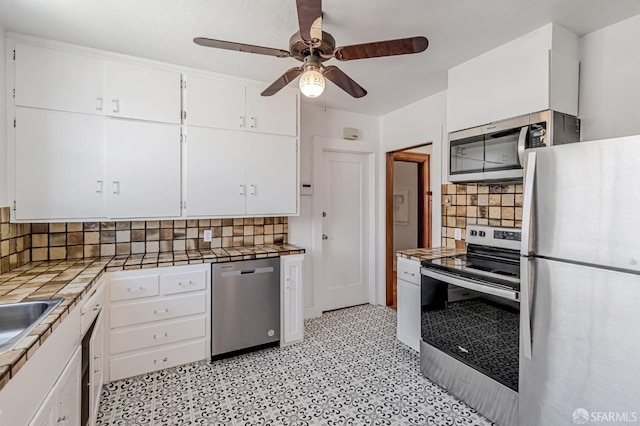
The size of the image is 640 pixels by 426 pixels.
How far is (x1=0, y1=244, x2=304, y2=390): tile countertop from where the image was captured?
105cm

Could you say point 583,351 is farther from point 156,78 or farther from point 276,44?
point 156,78

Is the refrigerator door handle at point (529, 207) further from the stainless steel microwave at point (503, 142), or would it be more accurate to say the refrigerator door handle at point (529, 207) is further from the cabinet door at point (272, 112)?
the cabinet door at point (272, 112)

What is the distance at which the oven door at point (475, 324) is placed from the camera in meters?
1.82

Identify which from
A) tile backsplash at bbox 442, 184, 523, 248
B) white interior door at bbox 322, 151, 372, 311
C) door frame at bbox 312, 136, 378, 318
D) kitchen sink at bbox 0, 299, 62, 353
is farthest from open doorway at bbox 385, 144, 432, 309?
kitchen sink at bbox 0, 299, 62, 353

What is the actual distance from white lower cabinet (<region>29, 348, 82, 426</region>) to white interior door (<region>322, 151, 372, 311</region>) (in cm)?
263

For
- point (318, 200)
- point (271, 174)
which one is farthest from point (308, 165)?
point (271, 174)

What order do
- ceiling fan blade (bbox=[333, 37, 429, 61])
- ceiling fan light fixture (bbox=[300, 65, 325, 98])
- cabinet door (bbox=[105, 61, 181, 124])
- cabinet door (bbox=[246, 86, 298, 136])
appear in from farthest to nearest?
cabinet door (bbox=[246, 86, 298, 136]) < cabinet door (bbox=[105, 61, 181, 124]) < ceiling fan light fixture (bbox=[300, 65, 325, 98]) < ceiling fan blade (bbox=[333, 37, 429, 61])

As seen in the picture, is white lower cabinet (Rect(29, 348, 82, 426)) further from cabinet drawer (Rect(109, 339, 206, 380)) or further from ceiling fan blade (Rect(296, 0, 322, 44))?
ceiling fan blade (Rect(296, 0, 322, 44))

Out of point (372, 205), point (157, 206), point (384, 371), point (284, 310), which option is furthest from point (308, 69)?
point (372, 205)

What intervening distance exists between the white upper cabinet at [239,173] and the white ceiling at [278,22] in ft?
2.22

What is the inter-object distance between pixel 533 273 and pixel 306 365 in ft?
6.13

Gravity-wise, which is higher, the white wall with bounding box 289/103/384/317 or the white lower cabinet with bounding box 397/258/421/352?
the white wall with bounding box 289/103/384/317

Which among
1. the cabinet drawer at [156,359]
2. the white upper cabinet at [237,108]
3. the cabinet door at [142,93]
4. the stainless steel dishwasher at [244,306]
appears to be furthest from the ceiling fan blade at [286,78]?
the cabinet drawer at [156,359]

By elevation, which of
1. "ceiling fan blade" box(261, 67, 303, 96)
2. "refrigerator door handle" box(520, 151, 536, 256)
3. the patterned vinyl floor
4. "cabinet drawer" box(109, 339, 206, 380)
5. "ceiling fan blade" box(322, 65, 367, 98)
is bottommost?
the patterned vinyl floor
